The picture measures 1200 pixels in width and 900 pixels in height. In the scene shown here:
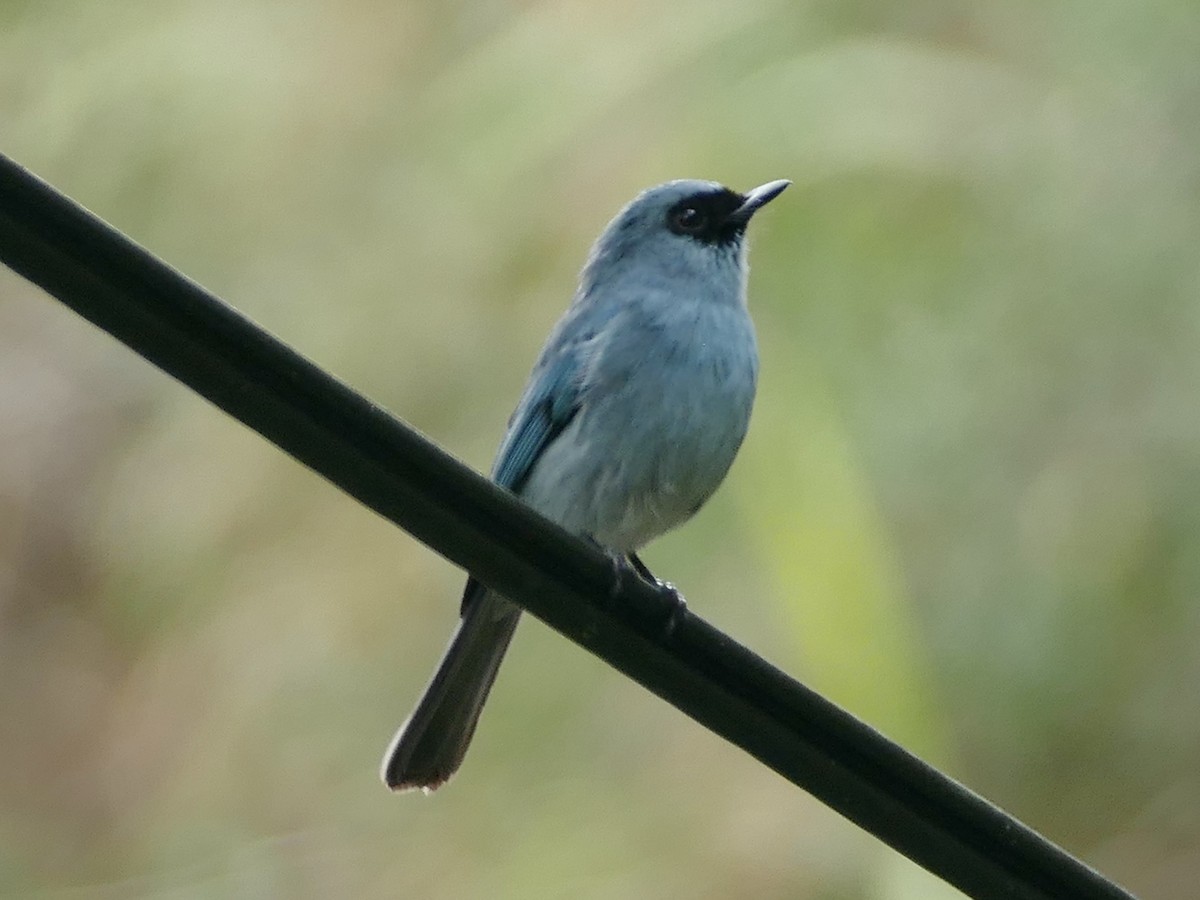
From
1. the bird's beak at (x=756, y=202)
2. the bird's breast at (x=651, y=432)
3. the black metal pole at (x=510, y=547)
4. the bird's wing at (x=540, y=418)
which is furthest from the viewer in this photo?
the bird's beak at (x=756, y=202)

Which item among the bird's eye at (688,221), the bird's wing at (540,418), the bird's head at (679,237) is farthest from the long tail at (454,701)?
the bird's eye at (688,221)

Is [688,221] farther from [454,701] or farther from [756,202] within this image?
[454,701]

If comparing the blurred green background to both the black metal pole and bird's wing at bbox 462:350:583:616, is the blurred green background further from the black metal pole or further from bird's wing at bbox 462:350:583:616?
the black metal pole

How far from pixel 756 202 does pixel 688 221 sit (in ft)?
0.54

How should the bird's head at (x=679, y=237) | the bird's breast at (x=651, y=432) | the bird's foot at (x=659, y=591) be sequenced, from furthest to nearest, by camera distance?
the bird's head at (x=679, y=237), the bird's breast at (x=651, y=432), the bird's foot at (x=659, y=591)

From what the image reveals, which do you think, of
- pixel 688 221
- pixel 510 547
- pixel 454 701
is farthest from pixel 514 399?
pixel 510 547

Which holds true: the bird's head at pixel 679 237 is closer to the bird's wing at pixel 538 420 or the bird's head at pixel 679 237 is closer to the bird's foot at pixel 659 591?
the bird's wing at pixel 538 420

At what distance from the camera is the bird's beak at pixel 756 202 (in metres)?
3.91

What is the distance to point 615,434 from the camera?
3.34 metres

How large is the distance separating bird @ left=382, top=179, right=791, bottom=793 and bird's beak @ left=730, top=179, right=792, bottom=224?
222mm

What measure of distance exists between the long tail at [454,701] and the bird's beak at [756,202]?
3.51ft

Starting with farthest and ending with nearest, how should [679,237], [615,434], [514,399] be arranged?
[514,399]
[679,237]
[615,434]

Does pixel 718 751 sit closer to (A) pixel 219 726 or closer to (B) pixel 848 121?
(A) pixel 219 726

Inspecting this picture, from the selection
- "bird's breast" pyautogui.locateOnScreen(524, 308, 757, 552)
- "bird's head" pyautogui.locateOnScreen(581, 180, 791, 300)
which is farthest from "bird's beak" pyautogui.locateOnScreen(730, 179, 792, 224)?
"bird's breast" pyautogui.locateOnScreen(524, 308, 757, 552)
